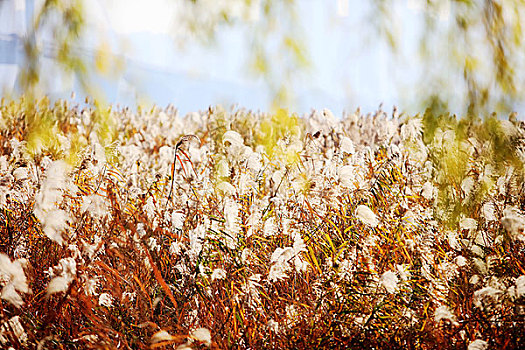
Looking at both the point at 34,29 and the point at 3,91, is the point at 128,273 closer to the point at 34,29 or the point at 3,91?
the point at 3,91

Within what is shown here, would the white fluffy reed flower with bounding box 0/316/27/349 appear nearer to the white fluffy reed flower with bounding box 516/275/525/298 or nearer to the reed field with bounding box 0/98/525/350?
the reed field with bounding box 0/98/525/350

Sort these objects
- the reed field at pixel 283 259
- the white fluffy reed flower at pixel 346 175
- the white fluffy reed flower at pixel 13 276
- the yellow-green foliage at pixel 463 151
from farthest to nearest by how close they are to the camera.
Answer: the white fluffy reed flower at pixel 346 175, the reed field at pixel 283 259, the yellow-green foliage at pixel 463 151, the white fluffy reed flower at pixel 13 276

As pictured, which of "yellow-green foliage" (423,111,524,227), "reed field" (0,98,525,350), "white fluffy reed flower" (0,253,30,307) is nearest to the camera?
"white fluffy reed flower" (0,253,30,307)

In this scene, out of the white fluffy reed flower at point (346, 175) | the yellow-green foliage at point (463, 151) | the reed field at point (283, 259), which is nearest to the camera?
the yellow-green foliage at point (463, 151)

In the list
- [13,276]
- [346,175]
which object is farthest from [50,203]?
[346,175]

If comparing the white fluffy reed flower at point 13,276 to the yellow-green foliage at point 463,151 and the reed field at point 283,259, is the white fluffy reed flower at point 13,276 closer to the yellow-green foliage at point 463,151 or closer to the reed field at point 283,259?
the reed field at point 283,259

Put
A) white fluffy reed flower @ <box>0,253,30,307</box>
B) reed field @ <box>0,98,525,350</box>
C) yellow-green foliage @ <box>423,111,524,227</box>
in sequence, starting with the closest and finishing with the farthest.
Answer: white fluffy reed flower @ <box>0,253,30,307</box> → yellow-green foliage @ <box>423,111,524,227</box> → reed field @ <box>0,98,525,350</box>

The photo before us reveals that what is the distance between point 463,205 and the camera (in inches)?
82.4

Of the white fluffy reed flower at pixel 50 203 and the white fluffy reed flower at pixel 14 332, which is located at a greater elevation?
the white fluffy reed flower at pixel 50 203

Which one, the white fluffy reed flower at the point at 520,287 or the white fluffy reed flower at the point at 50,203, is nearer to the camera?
the white fluffy reed flower at the point at 520,287

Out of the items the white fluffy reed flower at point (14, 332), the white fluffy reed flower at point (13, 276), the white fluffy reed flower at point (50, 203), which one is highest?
the white fluffy reed flower at point (50, 203)

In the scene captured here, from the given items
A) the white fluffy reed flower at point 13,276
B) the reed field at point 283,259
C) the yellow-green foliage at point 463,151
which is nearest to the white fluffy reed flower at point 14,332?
the reed field at point 283,259

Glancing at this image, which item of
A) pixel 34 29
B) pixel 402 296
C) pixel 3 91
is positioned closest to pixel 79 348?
pixel 3 91

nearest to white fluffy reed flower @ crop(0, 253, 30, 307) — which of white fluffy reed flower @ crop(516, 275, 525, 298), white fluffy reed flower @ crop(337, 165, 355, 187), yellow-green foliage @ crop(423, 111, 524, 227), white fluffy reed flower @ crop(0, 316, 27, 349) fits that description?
white fluffy reed flower @ crop(0, 316, 27, 349)
